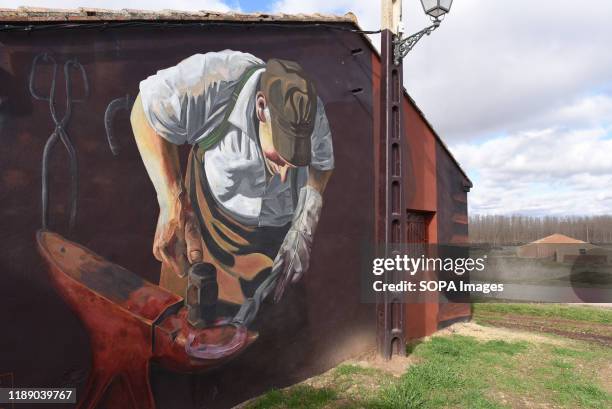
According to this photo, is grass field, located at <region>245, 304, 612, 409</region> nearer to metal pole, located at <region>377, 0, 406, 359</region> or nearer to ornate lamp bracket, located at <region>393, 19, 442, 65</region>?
metal pole, located at <region>377, 0, 406, 359</region>

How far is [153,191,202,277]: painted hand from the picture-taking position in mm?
4137

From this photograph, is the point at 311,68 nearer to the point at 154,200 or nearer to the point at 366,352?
the point at 154,200

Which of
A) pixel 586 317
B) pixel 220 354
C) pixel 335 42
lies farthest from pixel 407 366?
pixel 586 317

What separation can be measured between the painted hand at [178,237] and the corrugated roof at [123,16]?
1782 millimetres

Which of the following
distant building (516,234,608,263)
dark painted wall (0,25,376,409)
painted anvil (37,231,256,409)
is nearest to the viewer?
dark painted wall (0,25,376,409)

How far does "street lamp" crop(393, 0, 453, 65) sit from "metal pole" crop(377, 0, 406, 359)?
0.31 ft

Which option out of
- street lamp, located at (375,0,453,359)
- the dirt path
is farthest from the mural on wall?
the dirt path

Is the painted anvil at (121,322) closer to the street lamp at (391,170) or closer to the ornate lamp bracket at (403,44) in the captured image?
the street lamp at (391,170)

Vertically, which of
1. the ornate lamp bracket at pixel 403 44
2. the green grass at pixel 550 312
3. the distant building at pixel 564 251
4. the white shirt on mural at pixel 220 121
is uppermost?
the ornate lamp bracket at pixel 403 44

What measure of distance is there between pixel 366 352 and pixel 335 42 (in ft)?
16.9

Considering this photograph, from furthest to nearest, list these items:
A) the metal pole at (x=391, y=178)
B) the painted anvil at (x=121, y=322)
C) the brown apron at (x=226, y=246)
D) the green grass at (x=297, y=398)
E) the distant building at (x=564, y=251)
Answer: the distant building at (x=564, y=251) < the metal pole at (x=391, y=178) < the green grass at (x=297, y=398) < the brown apron at (x=226, y=246) < the painted anvil at (x=121, y=322)

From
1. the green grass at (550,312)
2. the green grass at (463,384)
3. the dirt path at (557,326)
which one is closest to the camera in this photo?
the green grass at (463,384)

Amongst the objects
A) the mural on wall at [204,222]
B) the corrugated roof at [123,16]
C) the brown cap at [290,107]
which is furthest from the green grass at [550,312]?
the corrugated roof at [123,16]

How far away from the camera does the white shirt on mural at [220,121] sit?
4278 millimetres
